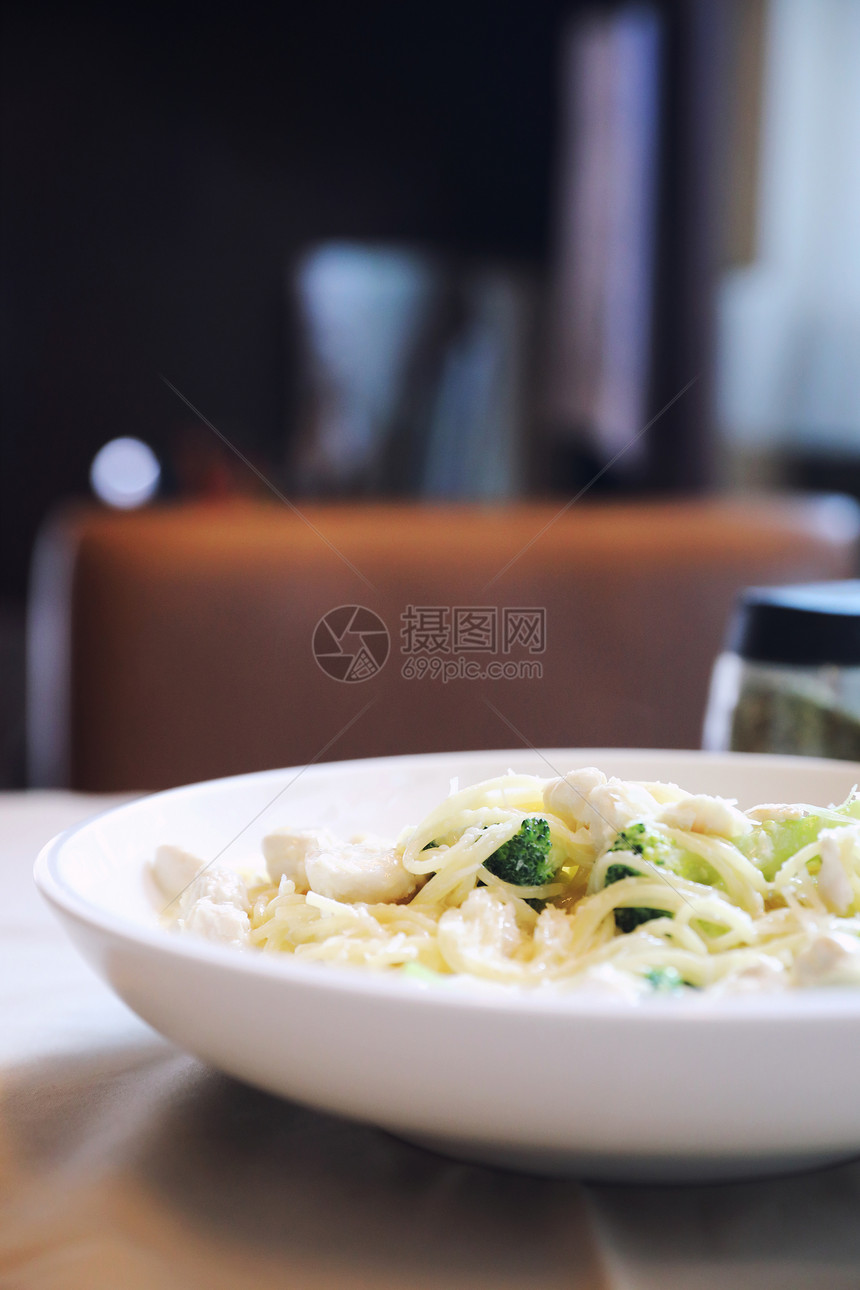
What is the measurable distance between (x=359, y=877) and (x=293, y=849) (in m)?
0.06

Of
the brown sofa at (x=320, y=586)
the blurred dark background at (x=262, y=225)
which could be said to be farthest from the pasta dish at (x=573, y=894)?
the blurred dark background at (x=262, y=225)

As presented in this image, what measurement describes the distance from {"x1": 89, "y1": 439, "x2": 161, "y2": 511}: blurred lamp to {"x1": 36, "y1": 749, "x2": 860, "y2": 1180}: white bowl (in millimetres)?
4655

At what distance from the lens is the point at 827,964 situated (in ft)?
1.70

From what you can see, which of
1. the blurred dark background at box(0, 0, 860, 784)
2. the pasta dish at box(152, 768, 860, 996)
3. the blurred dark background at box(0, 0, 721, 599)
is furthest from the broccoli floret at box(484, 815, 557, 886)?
the blurred dark background at box(0, 0, 721, 599)

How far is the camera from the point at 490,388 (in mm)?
5004

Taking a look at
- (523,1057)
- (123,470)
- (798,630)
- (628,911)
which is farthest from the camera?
(123,470)

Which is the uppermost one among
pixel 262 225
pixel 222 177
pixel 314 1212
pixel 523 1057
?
pixel 222 177

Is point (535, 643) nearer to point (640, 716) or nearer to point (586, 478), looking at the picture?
point (640, 716)

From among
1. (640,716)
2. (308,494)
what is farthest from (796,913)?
(308,494)

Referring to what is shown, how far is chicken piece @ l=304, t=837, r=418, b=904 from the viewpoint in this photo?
662 millimetres

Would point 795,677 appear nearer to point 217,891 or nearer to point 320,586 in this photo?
point 217,891

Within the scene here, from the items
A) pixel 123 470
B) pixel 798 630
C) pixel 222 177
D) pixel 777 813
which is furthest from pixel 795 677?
pixel 222 177

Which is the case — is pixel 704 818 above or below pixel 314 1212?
above

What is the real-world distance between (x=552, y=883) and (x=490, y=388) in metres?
4.51
